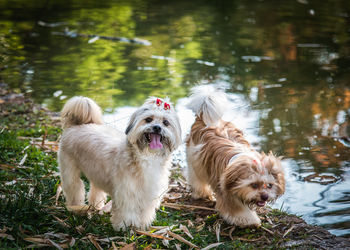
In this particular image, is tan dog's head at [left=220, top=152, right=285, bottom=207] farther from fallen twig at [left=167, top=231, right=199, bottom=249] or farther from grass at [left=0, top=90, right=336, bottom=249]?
fallen twig at [left=167, top=231, right=199, bottom=249]

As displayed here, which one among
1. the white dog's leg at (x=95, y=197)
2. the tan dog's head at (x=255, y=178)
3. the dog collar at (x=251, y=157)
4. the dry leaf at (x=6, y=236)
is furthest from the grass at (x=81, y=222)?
the dog collar at (x=251, y=157)

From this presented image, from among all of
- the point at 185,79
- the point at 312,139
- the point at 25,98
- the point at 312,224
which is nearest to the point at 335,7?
the point at 185,79

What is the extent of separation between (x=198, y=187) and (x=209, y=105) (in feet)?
3.37

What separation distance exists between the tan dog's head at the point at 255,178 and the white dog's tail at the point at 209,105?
86 centimetres

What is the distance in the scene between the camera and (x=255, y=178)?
4273 mm

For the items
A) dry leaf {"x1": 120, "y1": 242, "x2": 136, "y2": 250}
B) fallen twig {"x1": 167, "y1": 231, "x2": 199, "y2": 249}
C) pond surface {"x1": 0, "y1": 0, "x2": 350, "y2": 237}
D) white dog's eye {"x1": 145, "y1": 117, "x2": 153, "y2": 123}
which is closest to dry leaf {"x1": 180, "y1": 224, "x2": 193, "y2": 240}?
fallen twig {"x1": 167, "y1": 231, "x2": 199, "y2": 249}

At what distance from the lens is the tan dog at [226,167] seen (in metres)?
4.30

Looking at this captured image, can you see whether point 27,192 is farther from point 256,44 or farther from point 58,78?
point 256,44

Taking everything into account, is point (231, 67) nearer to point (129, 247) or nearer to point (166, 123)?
point (166, 123)

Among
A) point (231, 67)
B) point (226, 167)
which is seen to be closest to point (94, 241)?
point (226, 167)

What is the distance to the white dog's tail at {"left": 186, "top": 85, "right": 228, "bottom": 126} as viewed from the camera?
511cm

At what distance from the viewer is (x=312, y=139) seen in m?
6.65

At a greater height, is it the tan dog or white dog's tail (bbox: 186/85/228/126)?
white dog's tail (bbox: 186/85/228/126)

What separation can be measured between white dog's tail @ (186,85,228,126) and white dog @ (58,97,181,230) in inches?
43.5
